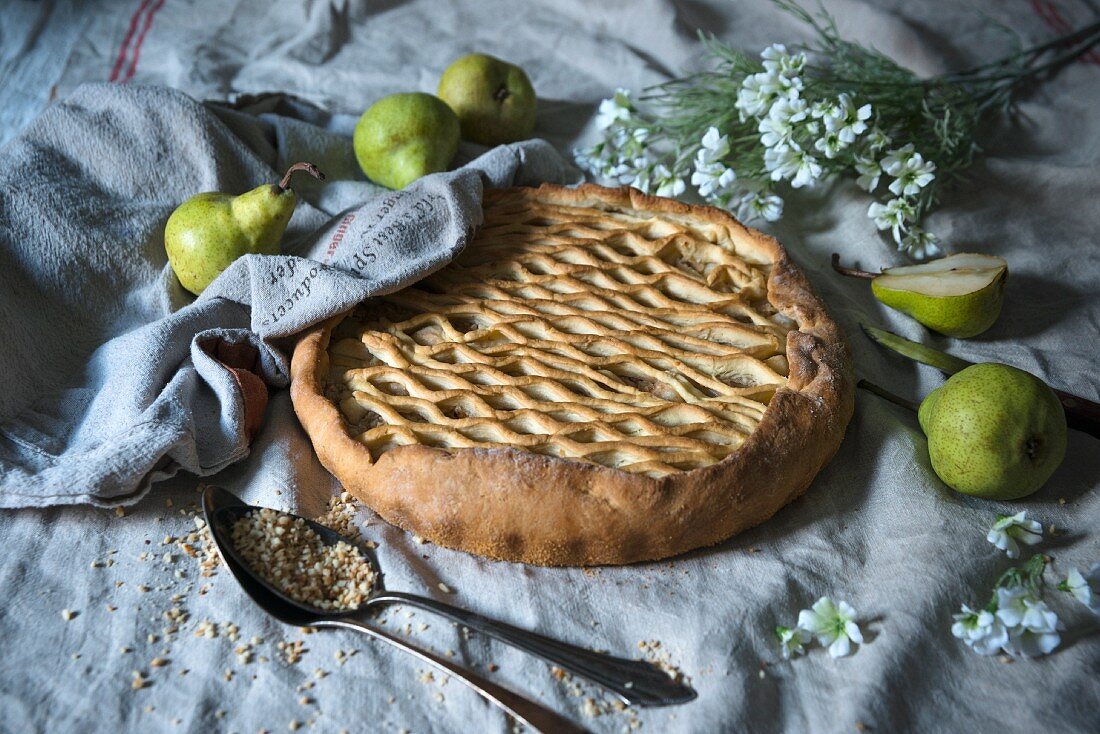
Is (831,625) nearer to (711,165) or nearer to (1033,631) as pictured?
(1033,631)

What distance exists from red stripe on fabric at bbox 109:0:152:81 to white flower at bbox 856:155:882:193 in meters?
1.80

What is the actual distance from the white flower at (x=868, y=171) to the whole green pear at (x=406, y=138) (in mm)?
830

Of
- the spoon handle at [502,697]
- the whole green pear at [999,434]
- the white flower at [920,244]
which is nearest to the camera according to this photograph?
the spoon handle at [502,697]

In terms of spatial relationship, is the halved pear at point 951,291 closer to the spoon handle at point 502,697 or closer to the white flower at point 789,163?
the white flower at point 789,163

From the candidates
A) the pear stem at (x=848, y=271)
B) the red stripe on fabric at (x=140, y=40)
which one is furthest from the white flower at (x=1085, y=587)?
the red stripe on fabric at (x=140, y=40)

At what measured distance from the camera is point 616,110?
202 cm

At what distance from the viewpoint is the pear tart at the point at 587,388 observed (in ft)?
3.85

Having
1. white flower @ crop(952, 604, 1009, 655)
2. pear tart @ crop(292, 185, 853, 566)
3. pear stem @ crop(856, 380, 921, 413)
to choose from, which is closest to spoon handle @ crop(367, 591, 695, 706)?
pear tart @ crop(292, 185, 853, 566)

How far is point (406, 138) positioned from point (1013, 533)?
1.31 metres

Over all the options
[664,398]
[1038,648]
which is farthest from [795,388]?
[1038,648]

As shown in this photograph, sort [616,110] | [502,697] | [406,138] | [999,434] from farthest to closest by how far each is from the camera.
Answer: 1. [616,110]
2. [406,138]
3. [999,434]
4. [502,697]

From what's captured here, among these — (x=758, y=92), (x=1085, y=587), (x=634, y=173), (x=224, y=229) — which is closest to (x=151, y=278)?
(x=224, y=229)

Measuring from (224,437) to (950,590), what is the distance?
1010mm

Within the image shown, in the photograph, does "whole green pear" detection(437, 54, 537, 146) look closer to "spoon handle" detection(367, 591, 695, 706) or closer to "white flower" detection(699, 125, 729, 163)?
"white flower" detection(699, 125, 729, 163)
